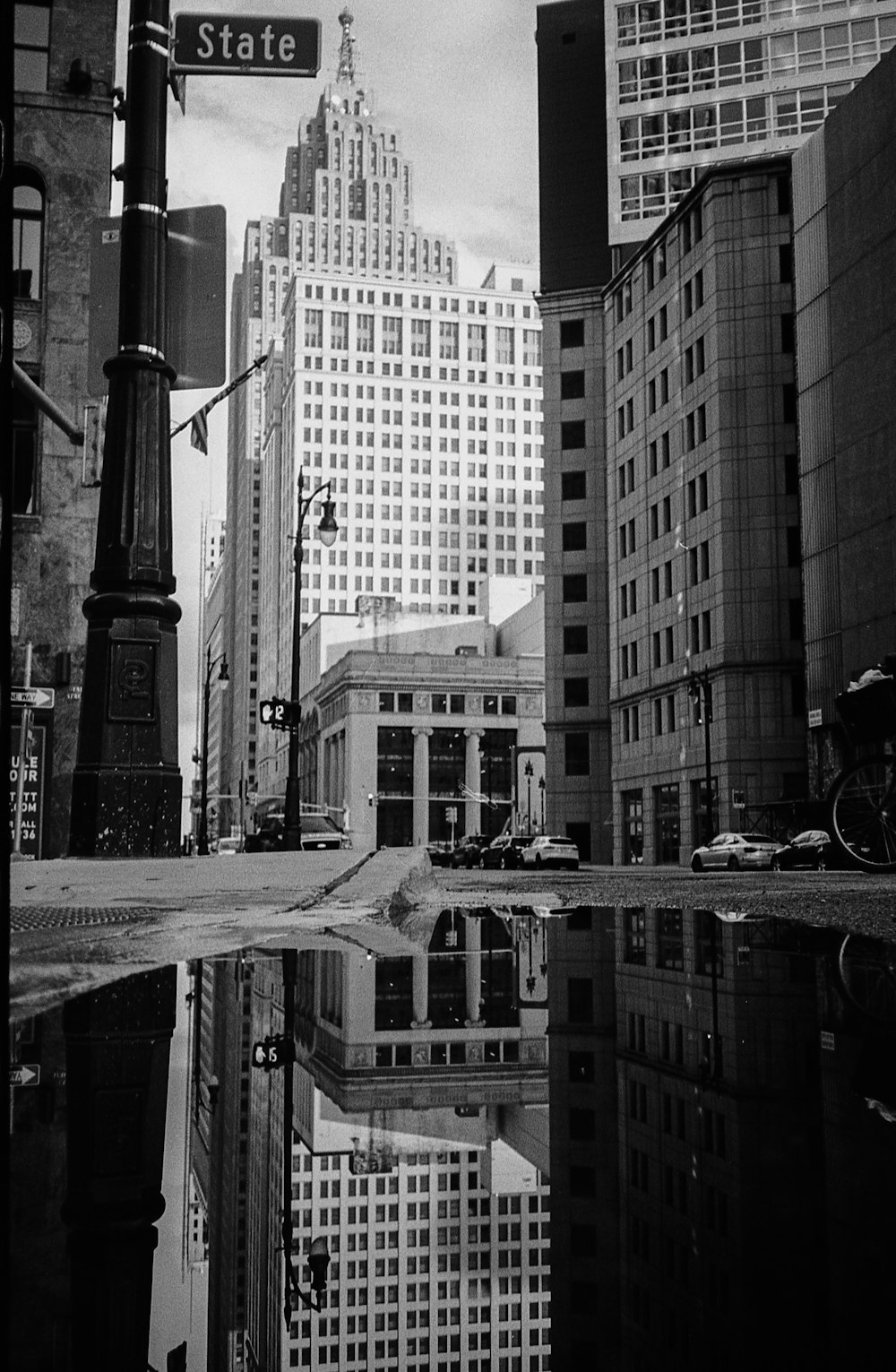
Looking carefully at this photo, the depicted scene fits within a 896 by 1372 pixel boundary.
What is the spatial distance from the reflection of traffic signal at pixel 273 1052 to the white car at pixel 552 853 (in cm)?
4960

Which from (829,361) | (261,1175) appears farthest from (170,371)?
(829,361)

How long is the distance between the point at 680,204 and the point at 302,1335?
6647 cm

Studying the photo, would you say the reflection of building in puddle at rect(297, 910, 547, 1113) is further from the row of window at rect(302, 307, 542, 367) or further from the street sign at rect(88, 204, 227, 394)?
the row of window at rect(302, 307, 542, 367)

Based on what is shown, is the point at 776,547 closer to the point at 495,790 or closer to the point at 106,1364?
the point at 106,1364

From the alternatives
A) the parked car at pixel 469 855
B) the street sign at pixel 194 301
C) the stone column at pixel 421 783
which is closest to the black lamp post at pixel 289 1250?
the street sign at pixel 194 301

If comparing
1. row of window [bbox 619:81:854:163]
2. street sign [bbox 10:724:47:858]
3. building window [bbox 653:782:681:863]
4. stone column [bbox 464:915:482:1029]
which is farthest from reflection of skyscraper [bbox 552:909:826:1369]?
row of window [bbox 619:81:854:163]

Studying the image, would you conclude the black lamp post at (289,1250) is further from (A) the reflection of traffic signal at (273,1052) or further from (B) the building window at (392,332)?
(B) the building window at (392,332)

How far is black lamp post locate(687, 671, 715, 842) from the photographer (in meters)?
54.0

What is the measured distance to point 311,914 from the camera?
655 cm

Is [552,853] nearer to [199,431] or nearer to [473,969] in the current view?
[199,431]

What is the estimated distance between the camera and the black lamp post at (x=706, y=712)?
54.0 m

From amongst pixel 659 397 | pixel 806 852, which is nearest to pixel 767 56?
pixel 659 397

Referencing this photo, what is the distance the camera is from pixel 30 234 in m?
24.2

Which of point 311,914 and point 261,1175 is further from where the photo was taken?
point 311,914
